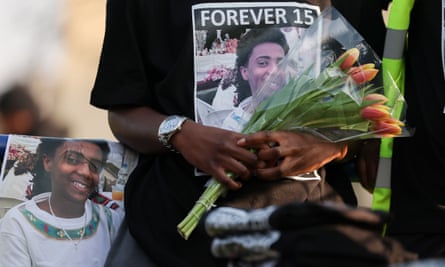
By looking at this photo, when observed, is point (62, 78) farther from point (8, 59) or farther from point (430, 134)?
point (430, 134)

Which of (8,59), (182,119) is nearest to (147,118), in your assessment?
(182,119)

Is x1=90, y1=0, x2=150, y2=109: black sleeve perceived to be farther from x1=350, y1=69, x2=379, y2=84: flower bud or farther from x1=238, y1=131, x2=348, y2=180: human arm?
x1=350, y1=69, x2=379, y2=84: flower bud

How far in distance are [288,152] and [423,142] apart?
1.50 feet

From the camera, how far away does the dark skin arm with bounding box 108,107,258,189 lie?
2775mm

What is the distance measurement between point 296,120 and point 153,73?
1.86 feet

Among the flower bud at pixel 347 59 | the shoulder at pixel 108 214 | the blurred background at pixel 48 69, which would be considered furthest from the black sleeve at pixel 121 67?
the blurred background at pixel 48 69

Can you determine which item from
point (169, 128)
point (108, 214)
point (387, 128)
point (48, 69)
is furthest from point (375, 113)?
point (48, 69)

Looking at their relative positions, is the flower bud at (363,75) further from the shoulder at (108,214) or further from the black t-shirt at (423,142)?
the shoulder at (108,214)

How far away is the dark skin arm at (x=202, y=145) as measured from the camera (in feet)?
9.11

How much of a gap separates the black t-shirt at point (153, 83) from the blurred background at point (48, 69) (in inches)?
105

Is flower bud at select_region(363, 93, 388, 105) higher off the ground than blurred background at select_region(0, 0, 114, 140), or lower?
higher

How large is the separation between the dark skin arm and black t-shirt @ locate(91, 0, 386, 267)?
0.06 metres

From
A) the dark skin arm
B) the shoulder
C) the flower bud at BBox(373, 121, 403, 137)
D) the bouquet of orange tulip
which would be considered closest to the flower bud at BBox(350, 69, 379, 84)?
the bouquet of orange tulip

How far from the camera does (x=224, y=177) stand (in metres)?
2.78
